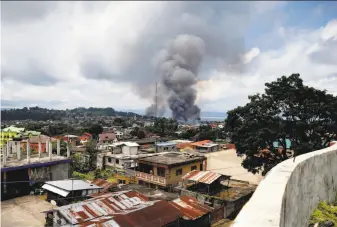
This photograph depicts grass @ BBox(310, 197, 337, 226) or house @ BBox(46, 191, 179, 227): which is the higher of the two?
grass @ BBox(310, 197, 337, 226)

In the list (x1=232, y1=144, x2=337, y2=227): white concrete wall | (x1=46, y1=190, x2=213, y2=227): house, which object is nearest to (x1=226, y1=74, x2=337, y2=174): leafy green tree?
(x1=46, y1=190, x2=213, y2=227): house

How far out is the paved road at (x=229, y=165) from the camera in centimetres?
2379

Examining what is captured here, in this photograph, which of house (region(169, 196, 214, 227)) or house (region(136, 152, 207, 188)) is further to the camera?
house (region(136, 152, 207, 188))

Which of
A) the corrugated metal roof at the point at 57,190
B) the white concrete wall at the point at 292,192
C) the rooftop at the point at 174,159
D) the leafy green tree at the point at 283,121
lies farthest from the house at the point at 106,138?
the white concrete wall at the point at 292,192

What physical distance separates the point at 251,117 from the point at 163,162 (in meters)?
6.47

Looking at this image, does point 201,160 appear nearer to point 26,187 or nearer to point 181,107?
point 26,187

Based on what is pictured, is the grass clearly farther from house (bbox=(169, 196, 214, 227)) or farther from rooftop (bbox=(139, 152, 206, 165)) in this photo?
rooftop (bbox=(139, 152, 206, 165))

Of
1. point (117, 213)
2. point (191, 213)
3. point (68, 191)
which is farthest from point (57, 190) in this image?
point (191, 213)

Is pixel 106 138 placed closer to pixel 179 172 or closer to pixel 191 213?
pixel 179 172

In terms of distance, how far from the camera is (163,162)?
725 inches

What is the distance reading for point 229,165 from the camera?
1206 inches

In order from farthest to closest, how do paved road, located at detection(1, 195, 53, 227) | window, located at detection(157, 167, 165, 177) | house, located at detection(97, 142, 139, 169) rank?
house, located at detection(97, 142, 139, 169) → window, located at detection(157, 167, 165, 177) → paved road, located at detection(1, 195, 53, 227)

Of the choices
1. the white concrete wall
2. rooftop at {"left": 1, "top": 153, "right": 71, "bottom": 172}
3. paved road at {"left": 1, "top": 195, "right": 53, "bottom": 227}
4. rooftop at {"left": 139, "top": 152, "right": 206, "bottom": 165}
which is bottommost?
paved road at {"left": 1, "top": 195, "right": 53, "bottom": 227}

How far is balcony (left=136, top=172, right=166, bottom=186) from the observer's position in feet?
58.5
